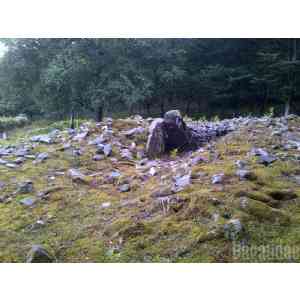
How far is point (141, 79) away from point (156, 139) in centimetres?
76

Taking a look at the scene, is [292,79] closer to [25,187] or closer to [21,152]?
[25,187]

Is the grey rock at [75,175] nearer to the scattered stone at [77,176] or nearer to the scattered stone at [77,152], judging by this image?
the scattered stone at [77,176]

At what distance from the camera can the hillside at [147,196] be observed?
2.97m

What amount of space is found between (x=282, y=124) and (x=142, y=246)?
2.53 m

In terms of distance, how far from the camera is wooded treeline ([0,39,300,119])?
13.4 ft

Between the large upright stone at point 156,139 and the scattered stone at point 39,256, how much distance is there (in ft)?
6.27

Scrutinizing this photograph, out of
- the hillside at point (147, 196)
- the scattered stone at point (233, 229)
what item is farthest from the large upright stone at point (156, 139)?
the scattered stone at point (233, 229)

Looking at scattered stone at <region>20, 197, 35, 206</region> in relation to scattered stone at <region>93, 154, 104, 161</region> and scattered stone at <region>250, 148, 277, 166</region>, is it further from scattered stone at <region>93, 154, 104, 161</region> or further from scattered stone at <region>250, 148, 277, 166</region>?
scattered stone at <region>250, 148, 277, 166</region>

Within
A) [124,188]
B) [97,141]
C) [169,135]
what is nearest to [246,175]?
[124,188]

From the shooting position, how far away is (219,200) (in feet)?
10.5

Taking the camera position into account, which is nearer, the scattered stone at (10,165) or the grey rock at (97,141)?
the scattered stone at (10,165)

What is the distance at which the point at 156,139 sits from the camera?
452 cm
